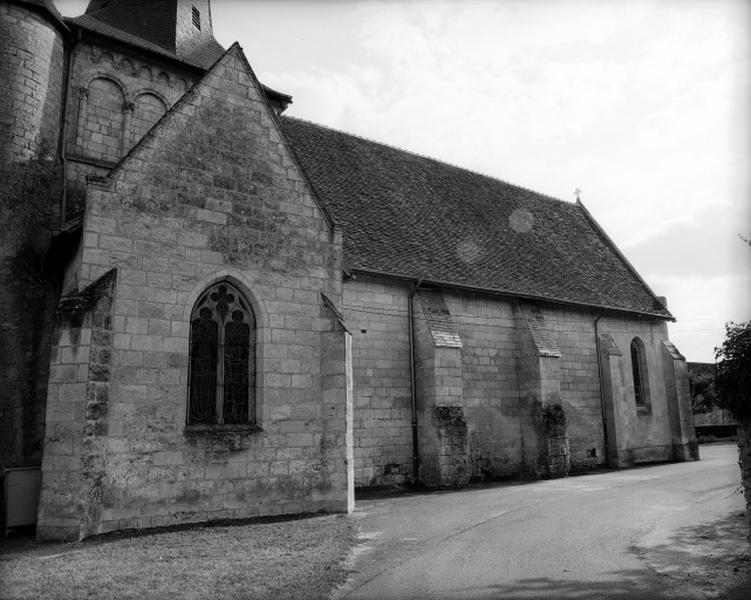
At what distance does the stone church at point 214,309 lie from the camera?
10164 millimetres

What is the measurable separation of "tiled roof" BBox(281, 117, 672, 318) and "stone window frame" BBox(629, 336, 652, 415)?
1399 mm

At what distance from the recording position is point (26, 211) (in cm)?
1284

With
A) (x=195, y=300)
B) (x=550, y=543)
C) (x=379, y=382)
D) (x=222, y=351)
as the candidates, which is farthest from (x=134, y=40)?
(x=550, y=543)

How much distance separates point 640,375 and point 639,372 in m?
0.12

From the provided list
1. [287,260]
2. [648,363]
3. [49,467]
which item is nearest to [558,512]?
[287,260]

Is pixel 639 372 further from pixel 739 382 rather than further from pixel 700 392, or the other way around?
pixel 700 392

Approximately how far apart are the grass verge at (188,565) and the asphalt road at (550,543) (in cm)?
53

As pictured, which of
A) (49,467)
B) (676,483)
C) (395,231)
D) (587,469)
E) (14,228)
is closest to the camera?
(49,467)

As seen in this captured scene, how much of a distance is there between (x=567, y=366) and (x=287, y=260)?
12417 millimetres

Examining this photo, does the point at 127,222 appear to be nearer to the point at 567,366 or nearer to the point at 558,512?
the point at 558,512

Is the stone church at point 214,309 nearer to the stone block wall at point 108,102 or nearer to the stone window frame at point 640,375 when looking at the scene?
the stone block wall at point 108,102

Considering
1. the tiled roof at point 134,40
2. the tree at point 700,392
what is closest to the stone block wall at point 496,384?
the tiled roof at point 134,40

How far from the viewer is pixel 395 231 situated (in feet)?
60.8

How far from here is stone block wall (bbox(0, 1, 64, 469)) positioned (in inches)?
465
